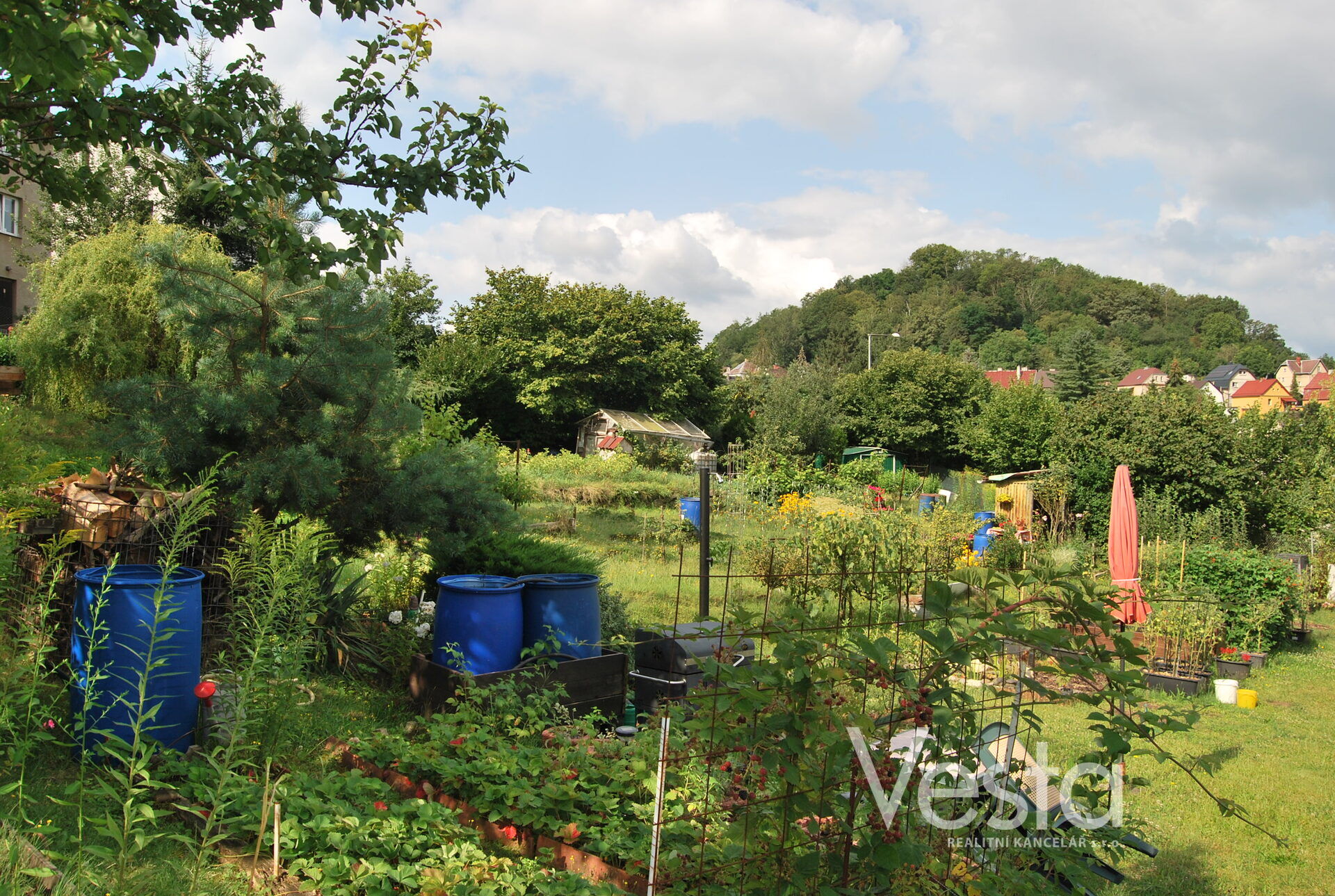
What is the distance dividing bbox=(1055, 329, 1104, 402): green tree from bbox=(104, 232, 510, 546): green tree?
41675 mm

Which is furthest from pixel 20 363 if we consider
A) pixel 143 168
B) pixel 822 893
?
pixel 822 893

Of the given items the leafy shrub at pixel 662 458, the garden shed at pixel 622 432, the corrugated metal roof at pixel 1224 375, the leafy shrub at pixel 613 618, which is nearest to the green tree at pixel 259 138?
the leafy shrub at pixel 613 618

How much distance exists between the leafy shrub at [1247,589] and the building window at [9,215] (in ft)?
105

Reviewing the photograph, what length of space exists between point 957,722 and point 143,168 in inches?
185

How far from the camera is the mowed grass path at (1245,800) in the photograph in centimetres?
400

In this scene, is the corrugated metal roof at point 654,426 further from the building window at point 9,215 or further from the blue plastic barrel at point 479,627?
the blue plastic barrel at point 479,627

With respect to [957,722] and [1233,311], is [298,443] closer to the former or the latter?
[957,722]

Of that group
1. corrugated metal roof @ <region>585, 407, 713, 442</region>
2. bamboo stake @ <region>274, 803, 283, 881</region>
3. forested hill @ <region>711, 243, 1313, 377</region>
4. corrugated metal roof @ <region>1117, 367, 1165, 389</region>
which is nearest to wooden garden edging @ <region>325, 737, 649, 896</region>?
bamboo stake @ <region>274, 803, 283, 881</region>

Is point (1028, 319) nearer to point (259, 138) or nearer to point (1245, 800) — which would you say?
point (1245, 800)

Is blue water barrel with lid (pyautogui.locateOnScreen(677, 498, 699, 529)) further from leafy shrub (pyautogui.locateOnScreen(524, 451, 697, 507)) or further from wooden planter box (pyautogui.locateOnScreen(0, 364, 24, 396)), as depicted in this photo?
wooden planter box (pyautogui.locateOnScreen(0, 364, 24, 396))

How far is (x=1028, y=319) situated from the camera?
80625 millimetres

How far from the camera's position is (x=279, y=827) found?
256 centimetres

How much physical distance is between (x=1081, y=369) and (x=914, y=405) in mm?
15273

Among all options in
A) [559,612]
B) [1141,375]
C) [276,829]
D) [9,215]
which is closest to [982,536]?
[559,612]
